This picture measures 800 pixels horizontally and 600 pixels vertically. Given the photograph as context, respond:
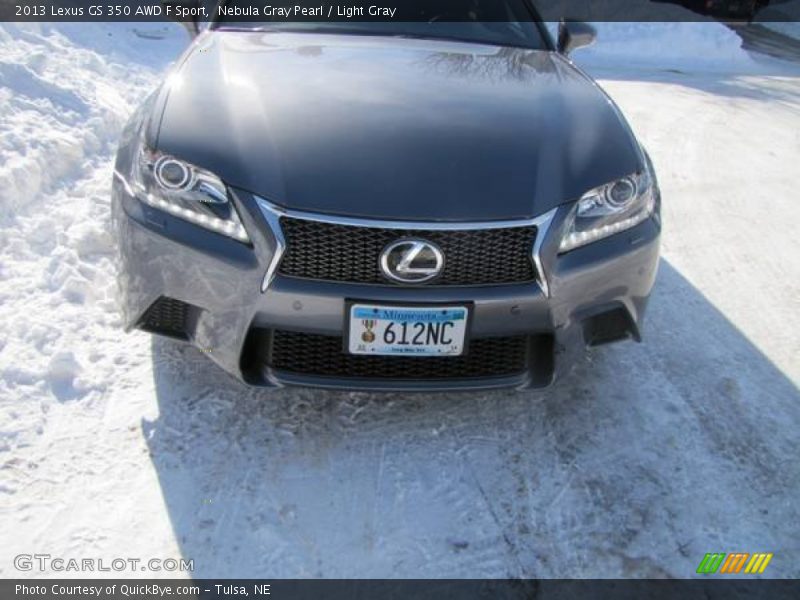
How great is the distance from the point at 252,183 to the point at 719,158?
4447 millimetres

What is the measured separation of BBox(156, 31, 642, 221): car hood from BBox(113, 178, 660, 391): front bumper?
0.52 ft

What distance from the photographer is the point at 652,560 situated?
1962mm

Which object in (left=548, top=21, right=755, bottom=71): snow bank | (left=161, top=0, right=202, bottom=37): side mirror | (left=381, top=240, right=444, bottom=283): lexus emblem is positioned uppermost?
(left=161, top=0, right=202, bottom=37): side mirror

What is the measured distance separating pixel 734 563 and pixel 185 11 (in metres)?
3.34

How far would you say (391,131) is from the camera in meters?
2.28

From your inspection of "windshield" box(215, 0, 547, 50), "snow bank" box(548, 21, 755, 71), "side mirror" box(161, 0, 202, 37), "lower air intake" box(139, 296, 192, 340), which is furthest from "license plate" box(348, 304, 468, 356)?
"snow bank" box(548, 21, 755, 71)

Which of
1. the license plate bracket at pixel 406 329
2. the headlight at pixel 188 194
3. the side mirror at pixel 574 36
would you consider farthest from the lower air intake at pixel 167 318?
the side mirror at pixel 574 36

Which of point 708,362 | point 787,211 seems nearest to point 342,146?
point 708,362

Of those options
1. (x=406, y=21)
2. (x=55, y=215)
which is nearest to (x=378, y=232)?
(x=406, y=21)

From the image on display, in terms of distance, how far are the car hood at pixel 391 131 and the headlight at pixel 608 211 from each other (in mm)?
46

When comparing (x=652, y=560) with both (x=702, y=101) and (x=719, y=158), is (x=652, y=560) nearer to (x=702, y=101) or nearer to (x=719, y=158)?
(x=719, y=158)

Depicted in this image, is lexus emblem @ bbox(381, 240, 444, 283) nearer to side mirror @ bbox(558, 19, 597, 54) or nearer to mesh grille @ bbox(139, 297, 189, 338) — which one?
mesh grille @ bbox(139, 297, 189, 338)

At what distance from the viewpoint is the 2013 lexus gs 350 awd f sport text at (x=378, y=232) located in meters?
2.01

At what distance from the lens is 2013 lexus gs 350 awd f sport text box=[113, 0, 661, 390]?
201cm
